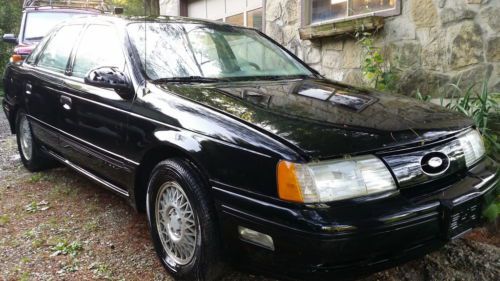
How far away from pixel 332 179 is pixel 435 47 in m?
3.29

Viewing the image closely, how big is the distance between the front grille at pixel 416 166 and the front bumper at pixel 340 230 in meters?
0.07

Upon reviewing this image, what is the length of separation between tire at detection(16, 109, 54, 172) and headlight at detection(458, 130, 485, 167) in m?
3.73

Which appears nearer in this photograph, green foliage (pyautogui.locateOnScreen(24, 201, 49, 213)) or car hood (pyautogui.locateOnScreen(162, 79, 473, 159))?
car hood (pyautogui.locateOnScreen(162, 79, 473, 159))

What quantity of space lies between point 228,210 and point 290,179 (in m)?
0.40

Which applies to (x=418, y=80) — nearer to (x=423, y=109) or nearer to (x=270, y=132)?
(x=423, y=109)

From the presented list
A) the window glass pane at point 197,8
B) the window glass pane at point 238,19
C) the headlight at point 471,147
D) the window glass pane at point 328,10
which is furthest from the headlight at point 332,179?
the window glass pane at point 197,8

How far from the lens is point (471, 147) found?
2559 millimetres

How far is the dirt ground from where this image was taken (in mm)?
2748

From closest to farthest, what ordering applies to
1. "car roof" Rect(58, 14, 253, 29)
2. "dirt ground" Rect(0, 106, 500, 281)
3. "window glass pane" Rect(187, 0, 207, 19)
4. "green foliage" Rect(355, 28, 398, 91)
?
1. "dirt ground" Rect(0, 106, 500, 281)
2. "car roof" Rect(58, 14, 253, 29)
3. "green foliage" Rect(355, 28, 398, 91)
4. "window glass pane" Rect(187, 0, 207, 19)

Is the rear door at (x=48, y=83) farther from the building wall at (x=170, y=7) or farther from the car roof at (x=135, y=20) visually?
the building wall at (x=170, y=7)

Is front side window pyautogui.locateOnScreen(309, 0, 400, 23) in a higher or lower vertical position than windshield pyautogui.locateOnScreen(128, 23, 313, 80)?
higher

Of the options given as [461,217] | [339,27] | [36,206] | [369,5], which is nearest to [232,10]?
[339,27]

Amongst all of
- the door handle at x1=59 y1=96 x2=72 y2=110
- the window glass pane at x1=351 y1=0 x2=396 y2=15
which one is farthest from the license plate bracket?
the window glass pane at x1=351 y1=0 x2=396 y2=15

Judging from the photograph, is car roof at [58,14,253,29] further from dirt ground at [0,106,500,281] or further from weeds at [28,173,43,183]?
weeds at [28,173,43,183]
